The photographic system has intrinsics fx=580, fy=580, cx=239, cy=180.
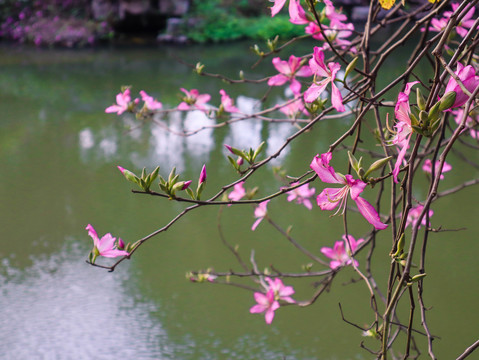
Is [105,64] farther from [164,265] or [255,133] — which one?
[164,265]

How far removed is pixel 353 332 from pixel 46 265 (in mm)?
937

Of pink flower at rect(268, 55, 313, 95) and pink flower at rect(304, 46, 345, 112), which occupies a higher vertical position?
pink flower at rect(304, 46, 345, 112)

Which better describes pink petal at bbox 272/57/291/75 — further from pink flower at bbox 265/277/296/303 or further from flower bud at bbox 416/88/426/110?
flower bud at bbox 416/88/426/110

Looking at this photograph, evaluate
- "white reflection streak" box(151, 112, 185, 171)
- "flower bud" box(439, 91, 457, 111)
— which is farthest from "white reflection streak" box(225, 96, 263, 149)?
"flower bud" box(439, 91, 457, 111)

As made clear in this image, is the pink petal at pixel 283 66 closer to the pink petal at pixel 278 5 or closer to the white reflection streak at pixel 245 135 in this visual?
Result: the pink petal at pixel 278 5

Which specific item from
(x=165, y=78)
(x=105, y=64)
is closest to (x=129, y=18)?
(x=105, y=64)

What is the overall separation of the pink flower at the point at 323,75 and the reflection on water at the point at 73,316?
0.92m

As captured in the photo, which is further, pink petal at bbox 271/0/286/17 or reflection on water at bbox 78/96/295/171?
reflection on water at bbox 78/96/295/171

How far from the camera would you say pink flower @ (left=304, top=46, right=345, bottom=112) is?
565mm

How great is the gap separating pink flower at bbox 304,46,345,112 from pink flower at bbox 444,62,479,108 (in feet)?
0.35

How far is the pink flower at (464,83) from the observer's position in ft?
1.57

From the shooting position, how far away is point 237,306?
1.51 metres

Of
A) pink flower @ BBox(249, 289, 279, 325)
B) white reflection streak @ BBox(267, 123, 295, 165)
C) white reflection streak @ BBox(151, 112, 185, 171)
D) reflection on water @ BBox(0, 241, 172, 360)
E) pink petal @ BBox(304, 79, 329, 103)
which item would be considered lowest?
white reflection streak @ BBox(151, 112, 185, 171)

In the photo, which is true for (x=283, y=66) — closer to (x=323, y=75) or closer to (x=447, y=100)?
(x=323, y=75)
